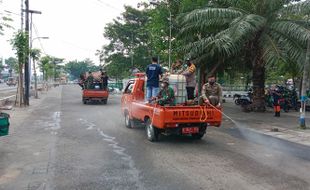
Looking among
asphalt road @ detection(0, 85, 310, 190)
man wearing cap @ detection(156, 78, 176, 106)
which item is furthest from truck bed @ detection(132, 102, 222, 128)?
asphalt road @ detection(0, 85, 310, 190)

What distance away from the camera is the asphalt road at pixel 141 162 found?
683cm

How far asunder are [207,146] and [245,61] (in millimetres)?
11909

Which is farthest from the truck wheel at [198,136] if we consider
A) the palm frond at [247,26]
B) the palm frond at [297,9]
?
the palm frond at [297,9]

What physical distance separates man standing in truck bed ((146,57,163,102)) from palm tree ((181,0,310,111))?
5.55 metres

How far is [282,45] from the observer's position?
17641mm

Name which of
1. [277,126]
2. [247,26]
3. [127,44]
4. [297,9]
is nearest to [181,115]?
[277,126]

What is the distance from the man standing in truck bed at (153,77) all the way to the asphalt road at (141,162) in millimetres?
1507

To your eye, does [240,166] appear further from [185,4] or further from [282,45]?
[185,4]

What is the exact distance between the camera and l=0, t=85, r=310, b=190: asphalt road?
6828mm

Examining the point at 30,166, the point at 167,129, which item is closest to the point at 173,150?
the point at 167,129

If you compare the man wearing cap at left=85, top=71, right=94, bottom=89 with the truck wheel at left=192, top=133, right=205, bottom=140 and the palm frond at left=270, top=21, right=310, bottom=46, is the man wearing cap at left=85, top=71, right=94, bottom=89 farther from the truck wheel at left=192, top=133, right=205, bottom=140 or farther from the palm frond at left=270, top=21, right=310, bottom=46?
the truck wheel at left=192, top=133, right=205, bottom=140

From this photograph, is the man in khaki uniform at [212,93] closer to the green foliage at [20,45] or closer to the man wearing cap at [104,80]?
the green foliage at [20,45]

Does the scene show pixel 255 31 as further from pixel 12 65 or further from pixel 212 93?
pixel 12 65

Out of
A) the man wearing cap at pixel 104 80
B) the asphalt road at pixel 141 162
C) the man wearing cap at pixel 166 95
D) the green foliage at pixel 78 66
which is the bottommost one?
the asphalt road at pixel 141 162
